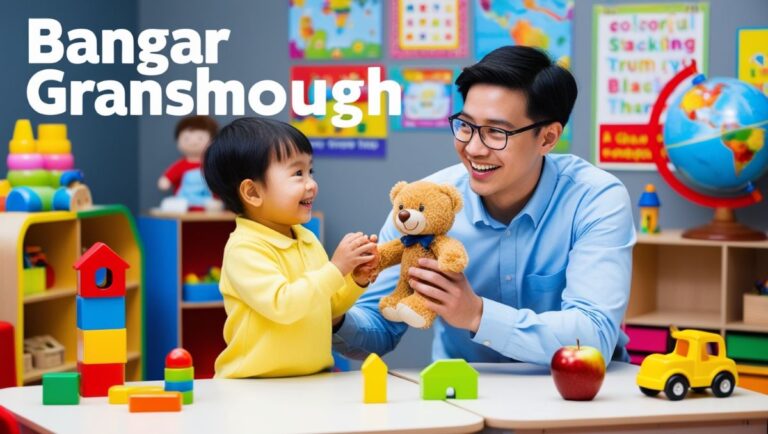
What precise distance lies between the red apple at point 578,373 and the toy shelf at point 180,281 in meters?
2.54

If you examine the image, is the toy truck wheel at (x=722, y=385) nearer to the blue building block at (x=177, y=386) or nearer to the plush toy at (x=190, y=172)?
the blue building block at (x=177, y=386)

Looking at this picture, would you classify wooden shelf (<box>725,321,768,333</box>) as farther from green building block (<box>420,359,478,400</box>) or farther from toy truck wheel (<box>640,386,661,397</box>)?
green building block (<box>420,359,478,400</box>)

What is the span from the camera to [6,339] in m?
3.49

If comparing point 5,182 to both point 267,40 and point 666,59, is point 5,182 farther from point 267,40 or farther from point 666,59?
point 666,59

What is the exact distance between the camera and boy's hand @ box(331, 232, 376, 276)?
2.10m

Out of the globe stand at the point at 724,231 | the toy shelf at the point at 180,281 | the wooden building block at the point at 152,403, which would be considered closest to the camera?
the wooden building block at the point at 152,403

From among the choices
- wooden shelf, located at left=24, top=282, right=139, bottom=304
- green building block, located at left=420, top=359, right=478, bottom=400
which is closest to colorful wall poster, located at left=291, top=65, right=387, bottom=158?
wooden shelf, located at left=24, top=282, right=139, bottom=304

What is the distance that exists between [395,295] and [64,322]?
218cm

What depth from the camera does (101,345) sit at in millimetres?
2016

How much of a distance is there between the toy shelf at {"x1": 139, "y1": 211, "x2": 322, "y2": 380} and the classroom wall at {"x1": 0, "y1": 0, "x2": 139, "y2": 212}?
1.20 ft

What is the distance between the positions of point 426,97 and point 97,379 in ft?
9.15

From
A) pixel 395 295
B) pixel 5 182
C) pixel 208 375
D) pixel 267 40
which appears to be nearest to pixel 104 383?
pixel 395 295

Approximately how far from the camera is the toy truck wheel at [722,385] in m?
2.00

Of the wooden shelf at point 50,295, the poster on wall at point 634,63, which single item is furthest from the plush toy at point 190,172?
the poster on wall at point 634,63
